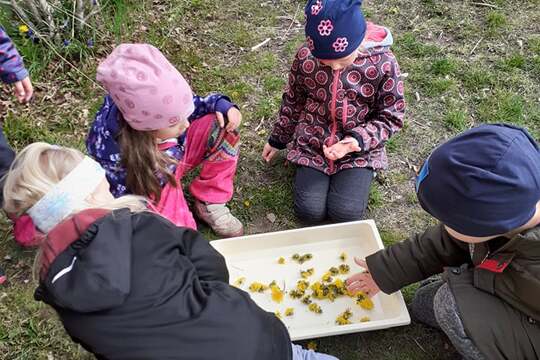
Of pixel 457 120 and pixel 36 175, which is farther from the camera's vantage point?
pixel 457 120

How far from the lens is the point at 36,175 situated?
64.5 inches

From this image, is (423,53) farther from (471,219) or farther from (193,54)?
(471,219)

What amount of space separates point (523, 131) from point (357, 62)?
1.04 metres

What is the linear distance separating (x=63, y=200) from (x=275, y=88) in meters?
2.06

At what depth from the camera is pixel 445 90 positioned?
11.2ft

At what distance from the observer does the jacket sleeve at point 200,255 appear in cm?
177

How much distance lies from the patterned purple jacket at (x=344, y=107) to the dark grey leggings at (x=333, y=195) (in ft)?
0.15

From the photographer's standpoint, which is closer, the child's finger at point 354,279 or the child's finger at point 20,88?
the child's finger at point 354,279

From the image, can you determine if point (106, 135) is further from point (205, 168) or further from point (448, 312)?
point (448, 312)

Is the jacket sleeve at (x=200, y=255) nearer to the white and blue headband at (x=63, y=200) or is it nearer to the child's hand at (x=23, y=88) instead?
the white and blue headband at (x=63, y=200)

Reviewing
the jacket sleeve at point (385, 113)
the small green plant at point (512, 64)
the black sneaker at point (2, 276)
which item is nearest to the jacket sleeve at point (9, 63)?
the black sneaker at point (2, 276)

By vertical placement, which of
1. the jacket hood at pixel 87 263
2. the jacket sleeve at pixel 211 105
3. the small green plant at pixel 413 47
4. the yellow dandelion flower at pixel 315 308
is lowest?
the yellow dandelion flower at pixel 315 308

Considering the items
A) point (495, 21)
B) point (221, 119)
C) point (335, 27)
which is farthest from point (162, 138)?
point (495, 21)

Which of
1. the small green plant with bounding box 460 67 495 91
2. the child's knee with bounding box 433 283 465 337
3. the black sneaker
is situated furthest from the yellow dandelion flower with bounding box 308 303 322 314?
the small green plant with bounding box 460 67 495 91
